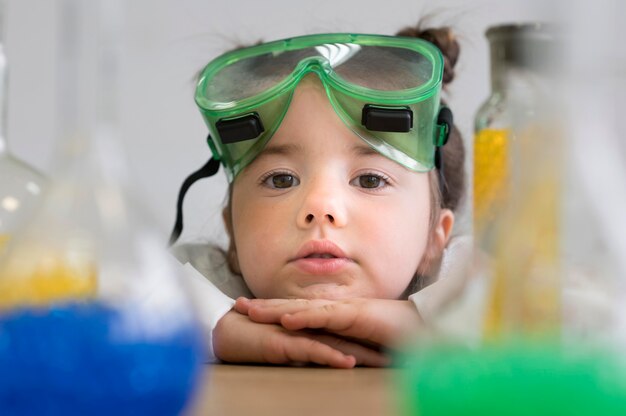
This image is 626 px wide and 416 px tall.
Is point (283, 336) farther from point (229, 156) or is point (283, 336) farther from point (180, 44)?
point (180, 44)

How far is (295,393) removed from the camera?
0.78m

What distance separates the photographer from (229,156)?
1554mm

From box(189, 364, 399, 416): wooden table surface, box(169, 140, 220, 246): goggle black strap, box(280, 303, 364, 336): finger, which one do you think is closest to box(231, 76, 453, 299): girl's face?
box(169, 140, 220, 246): goggle black strap

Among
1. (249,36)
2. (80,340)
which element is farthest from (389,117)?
(249,36)

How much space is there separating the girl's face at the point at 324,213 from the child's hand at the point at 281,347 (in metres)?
0.18

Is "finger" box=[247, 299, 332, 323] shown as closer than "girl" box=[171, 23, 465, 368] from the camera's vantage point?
Yes

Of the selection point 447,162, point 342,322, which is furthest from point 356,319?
point 447,162

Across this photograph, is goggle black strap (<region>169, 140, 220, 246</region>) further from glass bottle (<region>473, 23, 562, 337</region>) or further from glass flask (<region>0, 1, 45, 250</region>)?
glass bottle (<region>473, 23, 562, 337</region>)

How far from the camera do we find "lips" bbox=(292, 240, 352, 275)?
1438mm

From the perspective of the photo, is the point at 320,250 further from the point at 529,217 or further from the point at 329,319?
the point at 529,217

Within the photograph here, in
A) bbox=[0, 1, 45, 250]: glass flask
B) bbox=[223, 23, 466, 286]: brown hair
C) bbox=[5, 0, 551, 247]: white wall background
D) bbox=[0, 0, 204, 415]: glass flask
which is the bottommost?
bbox=[5, 0, 551, 247]: white wall background

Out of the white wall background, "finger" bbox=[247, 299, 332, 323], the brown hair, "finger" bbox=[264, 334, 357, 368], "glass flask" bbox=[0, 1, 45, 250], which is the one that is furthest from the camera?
the white wall background

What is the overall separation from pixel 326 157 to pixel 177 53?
1.79 metres

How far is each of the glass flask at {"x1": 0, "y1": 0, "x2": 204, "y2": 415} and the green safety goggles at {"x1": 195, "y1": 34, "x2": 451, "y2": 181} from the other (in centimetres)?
91
